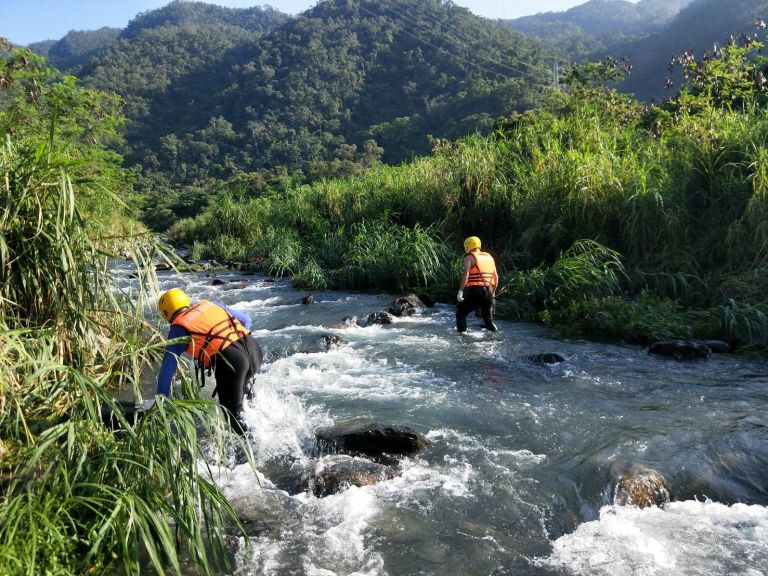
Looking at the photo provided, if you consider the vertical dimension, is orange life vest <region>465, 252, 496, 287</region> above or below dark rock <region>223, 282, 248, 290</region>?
above

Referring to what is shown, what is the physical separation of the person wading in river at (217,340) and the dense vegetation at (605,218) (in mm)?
5802

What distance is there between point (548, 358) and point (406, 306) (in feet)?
12.6

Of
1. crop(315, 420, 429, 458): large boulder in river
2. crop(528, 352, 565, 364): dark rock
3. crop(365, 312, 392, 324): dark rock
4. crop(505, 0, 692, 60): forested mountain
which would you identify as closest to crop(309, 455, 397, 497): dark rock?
crop(315, 420, 429, 458): large boulder in river

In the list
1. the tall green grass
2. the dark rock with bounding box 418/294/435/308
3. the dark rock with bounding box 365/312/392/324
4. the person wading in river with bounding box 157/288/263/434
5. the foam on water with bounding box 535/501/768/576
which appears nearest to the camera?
the tall green grass

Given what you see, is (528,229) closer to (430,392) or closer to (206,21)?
(430,392)

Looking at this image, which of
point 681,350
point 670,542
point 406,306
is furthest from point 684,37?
point 670,542

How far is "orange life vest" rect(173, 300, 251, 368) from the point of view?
15.2 ft

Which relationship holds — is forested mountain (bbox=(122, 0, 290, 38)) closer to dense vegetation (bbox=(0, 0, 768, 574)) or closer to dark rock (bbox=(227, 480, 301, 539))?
dense vegetation (bbox=(0, 0, 768, 574))

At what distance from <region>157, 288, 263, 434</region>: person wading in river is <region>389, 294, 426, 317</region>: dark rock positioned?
Answer: 5.67m

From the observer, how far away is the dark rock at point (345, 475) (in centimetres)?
450

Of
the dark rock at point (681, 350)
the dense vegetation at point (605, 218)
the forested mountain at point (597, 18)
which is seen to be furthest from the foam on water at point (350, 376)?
the forested mountain at point (597, 18)

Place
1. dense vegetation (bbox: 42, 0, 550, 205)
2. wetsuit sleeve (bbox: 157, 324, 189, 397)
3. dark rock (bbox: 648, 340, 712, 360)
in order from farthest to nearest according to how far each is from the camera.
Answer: dense vegetation (bbox: 42, 0, 550, 205) → dark rock (bbox: 648, 340, 712, 360) → wetsuit sleeve (bbox: 157, 324, 189, 397)

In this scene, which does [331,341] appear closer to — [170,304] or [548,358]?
[548,358]

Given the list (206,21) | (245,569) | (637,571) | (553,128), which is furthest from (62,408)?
(206,21)
